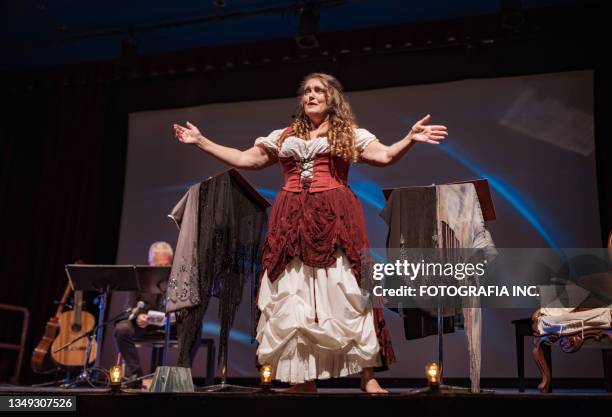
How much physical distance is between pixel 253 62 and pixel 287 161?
3.89m

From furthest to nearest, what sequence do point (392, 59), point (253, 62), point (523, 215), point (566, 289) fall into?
point (253, 62) → point (392, 59) → point (523, 215) → point (566, 289)

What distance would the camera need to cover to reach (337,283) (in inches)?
118

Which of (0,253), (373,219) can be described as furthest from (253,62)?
(0,253)

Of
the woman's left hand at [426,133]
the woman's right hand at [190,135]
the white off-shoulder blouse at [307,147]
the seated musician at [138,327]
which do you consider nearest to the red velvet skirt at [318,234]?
the white off-shoulder blouse at [307,147]

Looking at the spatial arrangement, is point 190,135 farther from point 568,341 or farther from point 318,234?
point 568,341

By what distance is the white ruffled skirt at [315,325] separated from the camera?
2.93 m

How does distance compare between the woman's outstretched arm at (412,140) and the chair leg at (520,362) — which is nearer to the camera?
the woman's outstretched arm at (412,140)

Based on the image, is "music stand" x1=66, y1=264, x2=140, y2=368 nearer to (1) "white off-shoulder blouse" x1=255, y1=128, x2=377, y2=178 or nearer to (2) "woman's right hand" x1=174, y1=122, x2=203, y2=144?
(2) "woman's right hand" x1=174, y1=122, x2=203, y2=144

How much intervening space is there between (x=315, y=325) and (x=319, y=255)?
31cm

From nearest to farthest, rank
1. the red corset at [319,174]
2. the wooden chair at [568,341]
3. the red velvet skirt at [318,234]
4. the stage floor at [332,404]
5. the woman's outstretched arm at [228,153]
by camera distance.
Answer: the stage floor at [332,404], the red velvet skirt at [318,234], the red corset at [319,174], the woman's outstretched arm at [228,153], the wooden chair at [568,341]

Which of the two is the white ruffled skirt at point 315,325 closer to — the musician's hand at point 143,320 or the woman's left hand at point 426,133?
the woman's left hand at point 426,133

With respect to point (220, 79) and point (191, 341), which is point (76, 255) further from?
point (191, 341)

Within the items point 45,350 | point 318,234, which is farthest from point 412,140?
point 45,350

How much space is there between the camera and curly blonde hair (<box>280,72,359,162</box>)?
3184 mm
